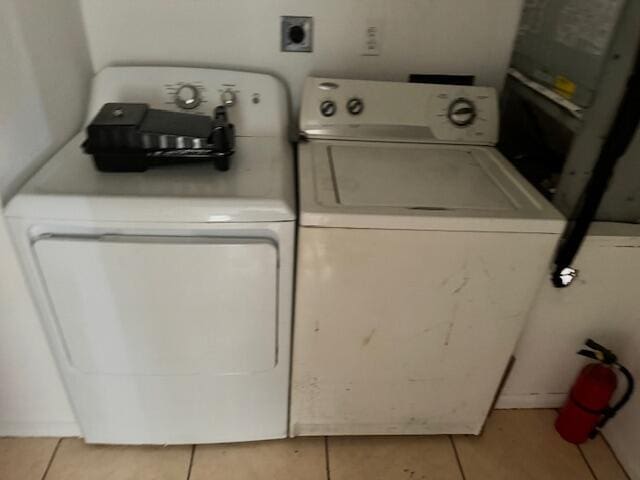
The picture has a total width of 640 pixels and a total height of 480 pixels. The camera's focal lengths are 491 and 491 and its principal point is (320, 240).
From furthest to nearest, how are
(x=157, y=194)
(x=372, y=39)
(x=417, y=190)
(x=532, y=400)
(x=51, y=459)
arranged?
(x=532, y=400)
(x=372, y=39)
(x=51, y=459)
(x=417, y=190)
(x=157, y=194)

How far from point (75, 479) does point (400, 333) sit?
1.02 meters

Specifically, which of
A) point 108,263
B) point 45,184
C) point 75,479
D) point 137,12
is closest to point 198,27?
point 137,12

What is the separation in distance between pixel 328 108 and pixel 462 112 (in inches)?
16.2

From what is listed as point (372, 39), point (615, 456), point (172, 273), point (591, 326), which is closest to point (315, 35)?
point (372, 39)

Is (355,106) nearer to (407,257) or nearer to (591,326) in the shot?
(407,257)

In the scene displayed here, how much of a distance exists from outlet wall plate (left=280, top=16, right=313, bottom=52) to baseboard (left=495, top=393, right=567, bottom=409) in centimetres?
132

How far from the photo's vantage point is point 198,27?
1.51m

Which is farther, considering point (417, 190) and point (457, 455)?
point (457, 455)

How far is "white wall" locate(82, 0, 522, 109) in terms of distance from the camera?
4.89 ft

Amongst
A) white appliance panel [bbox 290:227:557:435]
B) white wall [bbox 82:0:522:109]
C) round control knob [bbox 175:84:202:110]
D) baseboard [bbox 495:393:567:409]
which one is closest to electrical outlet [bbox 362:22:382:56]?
white wall [bbox 82:0:522:109]

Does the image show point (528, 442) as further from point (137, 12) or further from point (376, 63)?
point (137, 12)

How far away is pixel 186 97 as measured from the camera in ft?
4.80

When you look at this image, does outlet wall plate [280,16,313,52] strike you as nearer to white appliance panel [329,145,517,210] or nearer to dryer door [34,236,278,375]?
white appliance panel [329,145,517,210]

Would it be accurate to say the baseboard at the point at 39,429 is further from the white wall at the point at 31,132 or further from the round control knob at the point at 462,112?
the round control knob at the point at 462,112
